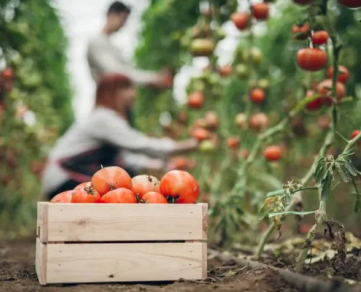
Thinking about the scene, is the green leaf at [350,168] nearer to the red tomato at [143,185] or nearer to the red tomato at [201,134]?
the red tomato at [143,185]

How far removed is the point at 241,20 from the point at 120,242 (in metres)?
2.27

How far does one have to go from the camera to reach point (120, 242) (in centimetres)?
248

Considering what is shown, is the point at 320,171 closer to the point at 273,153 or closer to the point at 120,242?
the point at 120,242

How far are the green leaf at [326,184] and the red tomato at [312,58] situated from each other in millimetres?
793

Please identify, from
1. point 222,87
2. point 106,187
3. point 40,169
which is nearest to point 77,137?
point 222,87

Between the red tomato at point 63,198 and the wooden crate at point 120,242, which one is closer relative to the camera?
the wooden crate at point 120,242

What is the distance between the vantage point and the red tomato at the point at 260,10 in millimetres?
4215

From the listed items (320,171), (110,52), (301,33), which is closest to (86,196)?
(320,171)

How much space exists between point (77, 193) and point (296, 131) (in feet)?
6.17

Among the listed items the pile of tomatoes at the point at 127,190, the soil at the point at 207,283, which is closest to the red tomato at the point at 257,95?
the soil at the point at 207,283

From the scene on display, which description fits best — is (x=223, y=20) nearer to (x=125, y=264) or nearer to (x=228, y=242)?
(x=228, y=242)

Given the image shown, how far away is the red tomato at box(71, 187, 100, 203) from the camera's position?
2443 millimetres

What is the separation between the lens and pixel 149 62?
640 cm

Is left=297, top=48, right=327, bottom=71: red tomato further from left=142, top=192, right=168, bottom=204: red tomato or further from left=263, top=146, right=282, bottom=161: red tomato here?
left=263, top=146, right=282, bottom=161: red tomato
